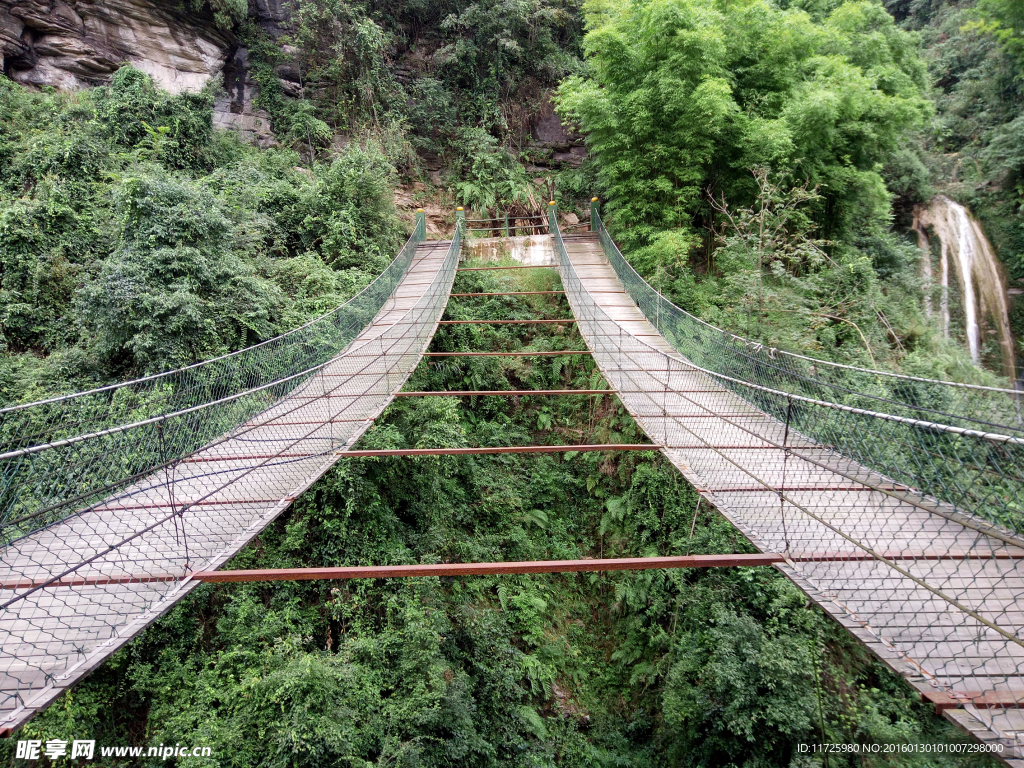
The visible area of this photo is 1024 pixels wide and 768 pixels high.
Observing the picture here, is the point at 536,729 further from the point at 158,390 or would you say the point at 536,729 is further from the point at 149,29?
the point at 149,29

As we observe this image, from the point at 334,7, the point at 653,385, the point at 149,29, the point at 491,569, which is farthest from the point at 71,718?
the point at 334,7

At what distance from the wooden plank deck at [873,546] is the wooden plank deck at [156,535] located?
10.0 ft

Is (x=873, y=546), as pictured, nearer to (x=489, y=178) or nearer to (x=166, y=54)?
(x=489, y=178)

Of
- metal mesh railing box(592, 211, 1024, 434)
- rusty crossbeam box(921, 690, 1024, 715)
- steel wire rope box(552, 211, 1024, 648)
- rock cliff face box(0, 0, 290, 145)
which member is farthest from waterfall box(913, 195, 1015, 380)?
rock cliff face box(0, 0, 290, 145)

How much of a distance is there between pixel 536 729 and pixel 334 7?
14.5 m

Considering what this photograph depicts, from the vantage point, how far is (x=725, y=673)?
5.00m

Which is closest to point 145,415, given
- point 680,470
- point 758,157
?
point 680,470

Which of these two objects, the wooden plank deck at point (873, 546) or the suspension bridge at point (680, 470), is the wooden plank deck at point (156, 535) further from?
the wooden plank deck at point (873, 546)

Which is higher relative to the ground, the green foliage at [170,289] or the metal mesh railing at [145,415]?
the green foliage at [170,289]

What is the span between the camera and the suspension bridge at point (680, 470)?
235 cm

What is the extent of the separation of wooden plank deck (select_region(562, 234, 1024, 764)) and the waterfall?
32.8ft

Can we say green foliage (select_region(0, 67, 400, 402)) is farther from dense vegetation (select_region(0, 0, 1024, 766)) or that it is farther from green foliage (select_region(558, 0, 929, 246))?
green foliage (select_region(558, 0, 929, 246))

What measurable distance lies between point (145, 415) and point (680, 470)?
531 cm

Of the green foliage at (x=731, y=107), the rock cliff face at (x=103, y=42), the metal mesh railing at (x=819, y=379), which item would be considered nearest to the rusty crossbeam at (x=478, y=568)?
the metal mesh railing at (x=819, y=379)
